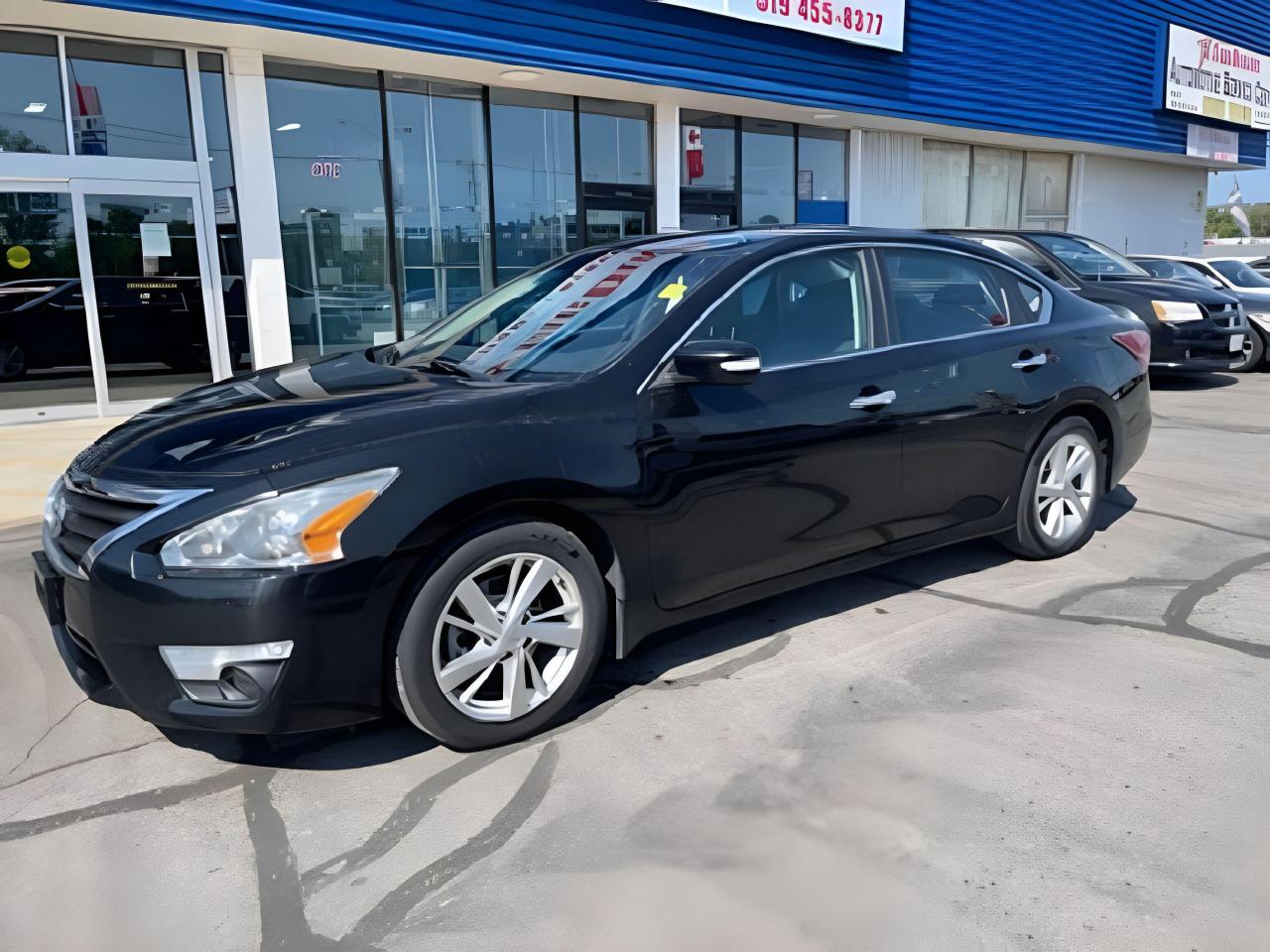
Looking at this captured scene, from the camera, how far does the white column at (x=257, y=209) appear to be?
394 inches

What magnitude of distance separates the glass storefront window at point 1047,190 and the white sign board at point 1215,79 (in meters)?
2.18

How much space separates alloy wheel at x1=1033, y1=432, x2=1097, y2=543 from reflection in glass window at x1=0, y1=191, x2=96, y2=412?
876 cm

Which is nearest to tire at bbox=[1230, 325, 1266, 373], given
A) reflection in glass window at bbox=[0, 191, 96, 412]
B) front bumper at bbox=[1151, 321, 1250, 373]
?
front bumper at bbox=[1151, 321, 1250, 373]

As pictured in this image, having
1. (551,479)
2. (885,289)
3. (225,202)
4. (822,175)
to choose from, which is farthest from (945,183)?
(551,479)

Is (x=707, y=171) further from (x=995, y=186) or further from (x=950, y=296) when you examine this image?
(x=950, y=296)

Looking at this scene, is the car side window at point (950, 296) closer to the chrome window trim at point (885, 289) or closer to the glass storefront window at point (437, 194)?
the chrome window trim at point (885, 289)

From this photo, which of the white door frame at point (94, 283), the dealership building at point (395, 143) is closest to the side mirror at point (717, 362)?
the dealership building at point (395, 143)

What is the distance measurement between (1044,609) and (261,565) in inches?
127

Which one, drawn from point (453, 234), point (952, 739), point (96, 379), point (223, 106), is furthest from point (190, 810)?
point (453, 234)

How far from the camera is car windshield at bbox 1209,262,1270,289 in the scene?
44.5 ft

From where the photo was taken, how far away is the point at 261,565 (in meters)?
2.75

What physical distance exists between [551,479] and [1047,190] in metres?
20.4

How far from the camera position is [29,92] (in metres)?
9.18

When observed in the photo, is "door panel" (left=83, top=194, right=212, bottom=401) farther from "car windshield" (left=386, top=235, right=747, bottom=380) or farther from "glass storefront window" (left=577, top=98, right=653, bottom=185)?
"car windshield" (left=386, top=235, right=747, bottom=380)
